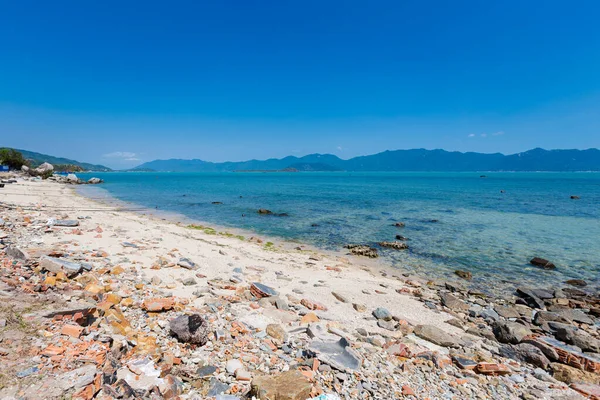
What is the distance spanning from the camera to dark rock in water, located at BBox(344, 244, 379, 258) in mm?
15766

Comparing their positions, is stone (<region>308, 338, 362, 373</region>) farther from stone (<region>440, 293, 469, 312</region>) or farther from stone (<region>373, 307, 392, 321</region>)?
stone (<region>440, 293, 469, 312</region>)

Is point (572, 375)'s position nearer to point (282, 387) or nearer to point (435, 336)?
point (435, 336)

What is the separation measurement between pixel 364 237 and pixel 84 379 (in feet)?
59.6

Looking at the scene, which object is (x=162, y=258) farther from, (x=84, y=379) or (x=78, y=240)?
(x=84, y=379)

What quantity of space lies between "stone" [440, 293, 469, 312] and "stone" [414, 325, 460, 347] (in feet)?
9.28

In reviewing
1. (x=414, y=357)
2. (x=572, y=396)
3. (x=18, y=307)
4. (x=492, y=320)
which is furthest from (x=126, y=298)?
(x=492, y=320)

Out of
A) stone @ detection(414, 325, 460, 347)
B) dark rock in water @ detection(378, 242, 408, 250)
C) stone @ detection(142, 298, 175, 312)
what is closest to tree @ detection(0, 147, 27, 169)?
stone @ detection(142, 298, 175, 312)

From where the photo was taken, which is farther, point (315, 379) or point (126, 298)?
point (126, 298)

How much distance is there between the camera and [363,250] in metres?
16.2

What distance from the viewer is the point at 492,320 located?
28.1 ft

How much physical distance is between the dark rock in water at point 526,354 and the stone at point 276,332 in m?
5.44

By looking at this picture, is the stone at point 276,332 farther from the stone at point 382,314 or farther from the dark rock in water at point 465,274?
the dark rock in water at point 465,274

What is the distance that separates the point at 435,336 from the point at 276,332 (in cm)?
411

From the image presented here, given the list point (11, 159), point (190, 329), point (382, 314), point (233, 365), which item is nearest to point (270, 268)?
point (382, 314)
